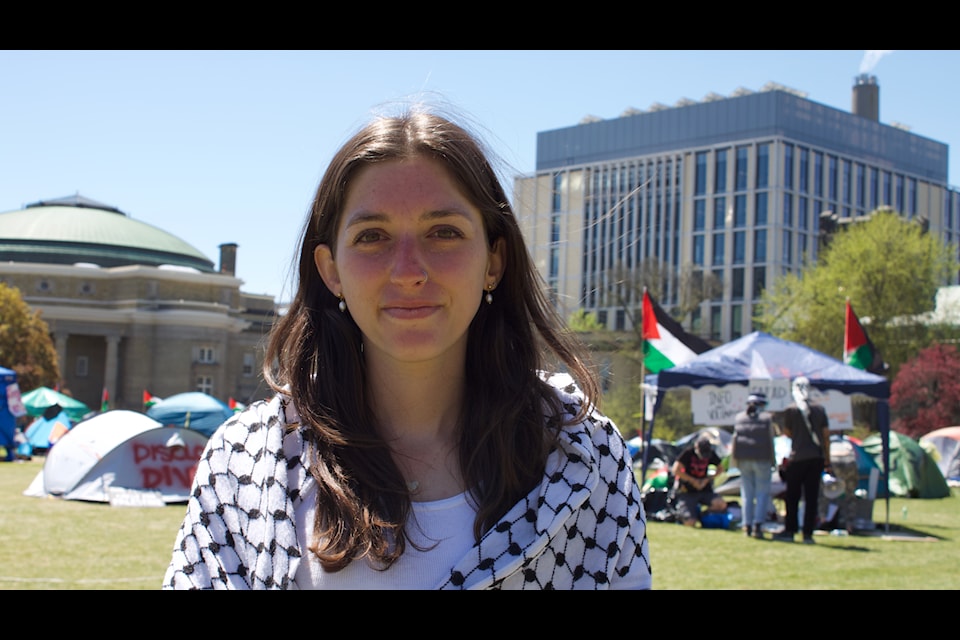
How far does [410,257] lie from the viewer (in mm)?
1719

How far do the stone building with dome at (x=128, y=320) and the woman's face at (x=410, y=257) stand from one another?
3110 inches

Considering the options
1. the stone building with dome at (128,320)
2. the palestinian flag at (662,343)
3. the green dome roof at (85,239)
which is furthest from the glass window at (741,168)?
the palestinian flag at (662,343)

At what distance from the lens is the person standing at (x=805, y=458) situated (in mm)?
12609

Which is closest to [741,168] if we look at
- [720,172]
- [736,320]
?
[720,172]

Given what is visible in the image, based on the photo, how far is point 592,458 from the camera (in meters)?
1.81

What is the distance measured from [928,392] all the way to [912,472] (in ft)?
53.6

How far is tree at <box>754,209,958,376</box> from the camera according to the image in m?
41.1

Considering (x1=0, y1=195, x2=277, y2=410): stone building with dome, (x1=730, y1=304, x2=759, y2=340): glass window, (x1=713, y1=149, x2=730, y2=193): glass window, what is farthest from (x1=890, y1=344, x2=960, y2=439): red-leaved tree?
(x1=0, y1=195, x2=277, y2=410): stone building with dome

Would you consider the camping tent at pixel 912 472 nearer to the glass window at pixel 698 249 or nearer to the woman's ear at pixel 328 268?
the woman's ear at pixel 328 268

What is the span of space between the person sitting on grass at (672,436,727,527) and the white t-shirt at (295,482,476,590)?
1304cm

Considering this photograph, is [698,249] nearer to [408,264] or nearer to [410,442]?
[410,442]

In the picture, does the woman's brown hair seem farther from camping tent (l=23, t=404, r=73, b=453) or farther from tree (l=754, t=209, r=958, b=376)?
tree (l=754, t=209, r=958, b=376)
